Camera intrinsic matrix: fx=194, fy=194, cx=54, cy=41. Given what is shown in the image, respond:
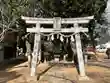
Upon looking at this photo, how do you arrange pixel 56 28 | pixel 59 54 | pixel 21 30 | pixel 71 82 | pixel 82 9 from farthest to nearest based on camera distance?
pixel 59 54
pixel 21 30
pixel 82 9
pixel 56 28
pixel 71 82

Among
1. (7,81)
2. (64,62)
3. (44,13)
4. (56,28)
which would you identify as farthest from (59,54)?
(7,81)

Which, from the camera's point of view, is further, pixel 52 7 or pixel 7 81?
pixel 52 7

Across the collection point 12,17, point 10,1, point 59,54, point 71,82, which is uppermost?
point 10,1

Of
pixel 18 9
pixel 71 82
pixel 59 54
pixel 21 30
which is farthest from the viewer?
pixel 59 54

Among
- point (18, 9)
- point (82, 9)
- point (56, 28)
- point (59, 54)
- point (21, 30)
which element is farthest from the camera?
point (59, 54)

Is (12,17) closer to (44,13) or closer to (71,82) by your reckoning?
(44,13)

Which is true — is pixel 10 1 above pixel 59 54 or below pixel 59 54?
above

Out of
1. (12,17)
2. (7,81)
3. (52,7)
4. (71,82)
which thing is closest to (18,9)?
(12,17)

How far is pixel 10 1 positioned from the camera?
47.1ft

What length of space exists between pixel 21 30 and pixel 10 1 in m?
2.84

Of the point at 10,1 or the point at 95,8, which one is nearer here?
the point at 10,1

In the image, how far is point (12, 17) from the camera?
14.4 meters

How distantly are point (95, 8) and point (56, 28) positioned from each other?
553 cm

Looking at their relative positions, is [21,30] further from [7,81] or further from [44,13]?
[7,81]
